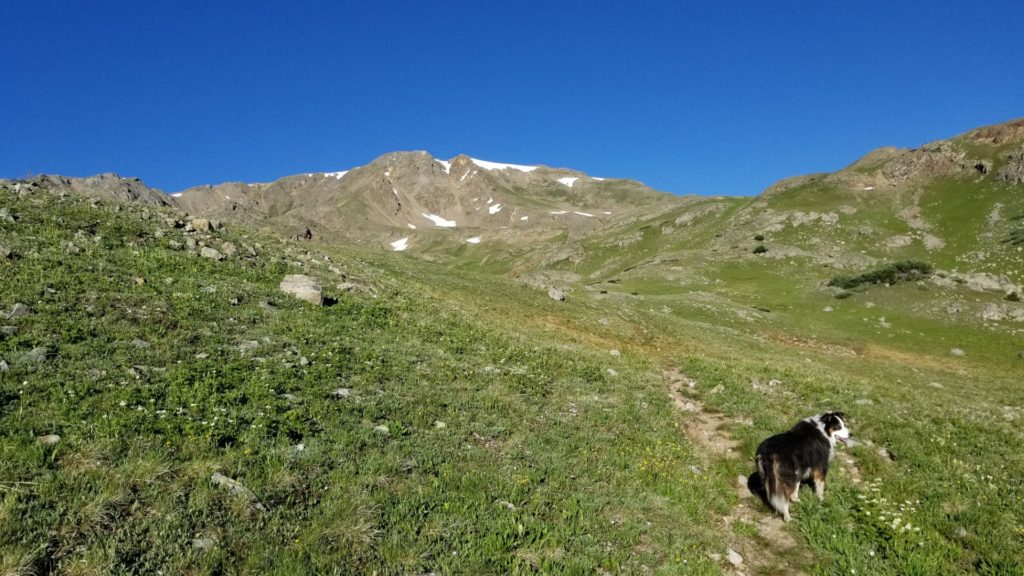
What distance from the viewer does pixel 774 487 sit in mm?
10250

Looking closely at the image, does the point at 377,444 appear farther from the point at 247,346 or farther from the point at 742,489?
the point at 742,489

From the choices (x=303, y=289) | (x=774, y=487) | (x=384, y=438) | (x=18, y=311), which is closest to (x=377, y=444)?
(x=384, y=438)

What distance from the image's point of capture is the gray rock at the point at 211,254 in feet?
74.3

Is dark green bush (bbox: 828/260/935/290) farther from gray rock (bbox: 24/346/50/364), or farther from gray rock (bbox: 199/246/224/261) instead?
gray rock (bbox: 24/346/50/364)

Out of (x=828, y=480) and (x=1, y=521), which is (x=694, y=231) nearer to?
(x=828, y=480)

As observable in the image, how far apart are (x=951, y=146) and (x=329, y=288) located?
136693mm

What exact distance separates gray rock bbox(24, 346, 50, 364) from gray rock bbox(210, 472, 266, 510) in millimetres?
6008

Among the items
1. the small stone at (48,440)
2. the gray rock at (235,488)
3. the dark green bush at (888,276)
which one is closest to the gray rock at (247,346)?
the small stone at (48,440)

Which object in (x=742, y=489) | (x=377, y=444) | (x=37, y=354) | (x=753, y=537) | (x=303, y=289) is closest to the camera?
(x=753, y=537)

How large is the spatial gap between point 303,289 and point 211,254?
643 cm

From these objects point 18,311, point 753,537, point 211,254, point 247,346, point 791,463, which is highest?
point 211,254

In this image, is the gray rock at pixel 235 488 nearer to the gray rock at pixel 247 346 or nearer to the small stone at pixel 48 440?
the small stone at pixel 48 440

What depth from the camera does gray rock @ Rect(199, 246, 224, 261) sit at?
891 inches

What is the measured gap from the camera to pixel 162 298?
49.8ft
